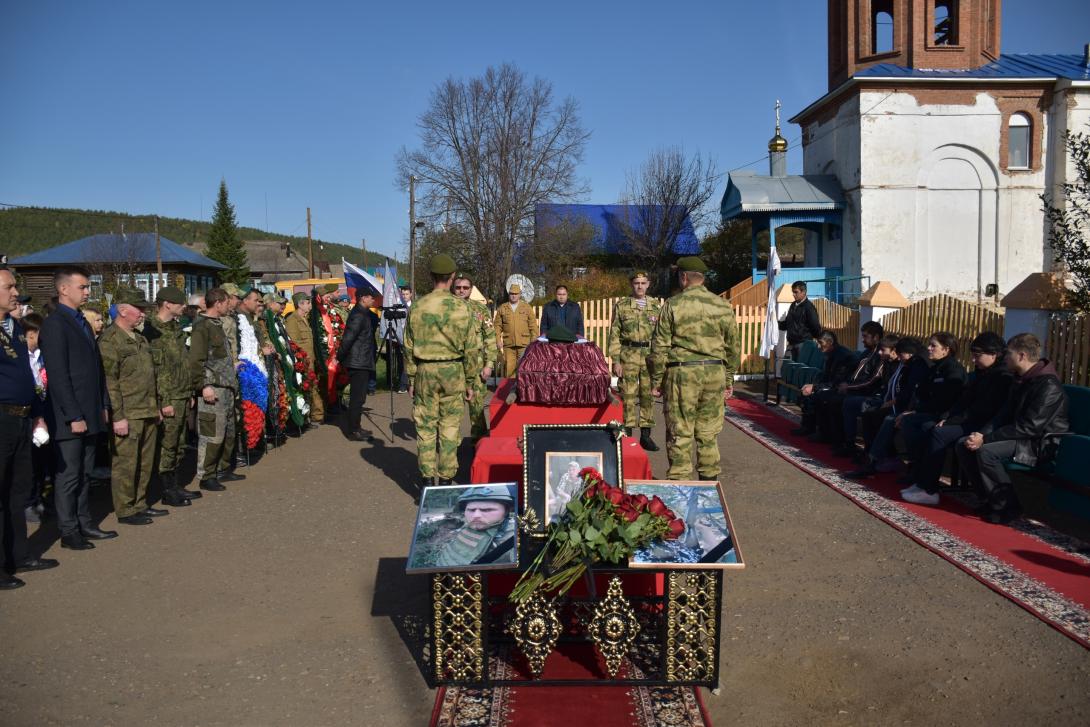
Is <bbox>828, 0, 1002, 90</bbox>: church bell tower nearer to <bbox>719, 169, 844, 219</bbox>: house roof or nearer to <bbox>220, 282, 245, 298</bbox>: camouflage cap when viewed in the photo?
<bbox>719, 169, 844, 219</bbox>: house roof

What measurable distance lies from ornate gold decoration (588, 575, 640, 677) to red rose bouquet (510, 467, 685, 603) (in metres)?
0.19

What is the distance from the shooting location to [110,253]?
183ft

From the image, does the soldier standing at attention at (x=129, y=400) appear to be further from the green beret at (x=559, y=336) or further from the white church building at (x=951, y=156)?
the white church building at (x=951, y=156)

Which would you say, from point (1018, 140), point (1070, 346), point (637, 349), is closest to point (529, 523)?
point (637, 349)

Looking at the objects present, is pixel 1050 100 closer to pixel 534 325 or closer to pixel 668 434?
pixel 534 325

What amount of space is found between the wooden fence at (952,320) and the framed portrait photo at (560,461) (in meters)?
7.47

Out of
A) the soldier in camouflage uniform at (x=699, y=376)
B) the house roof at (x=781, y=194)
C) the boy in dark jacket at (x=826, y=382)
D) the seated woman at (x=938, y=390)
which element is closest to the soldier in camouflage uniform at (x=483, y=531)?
the soldier in camouflage uniform at (x=699, y=376)

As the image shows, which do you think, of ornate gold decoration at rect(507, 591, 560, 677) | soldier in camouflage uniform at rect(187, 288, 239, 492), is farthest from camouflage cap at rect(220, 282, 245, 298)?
ornate gold decoration at rect(507, 591, 560, 677)

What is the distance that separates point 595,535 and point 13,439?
13.9 ft

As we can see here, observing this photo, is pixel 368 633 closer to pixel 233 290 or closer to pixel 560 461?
pixel 560 461

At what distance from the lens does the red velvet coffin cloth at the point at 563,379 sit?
7.97m

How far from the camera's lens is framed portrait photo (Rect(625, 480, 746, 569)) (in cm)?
409

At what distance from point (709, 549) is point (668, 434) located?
3.36 metres

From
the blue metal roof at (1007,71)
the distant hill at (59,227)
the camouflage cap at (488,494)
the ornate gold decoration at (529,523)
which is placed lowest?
the ornate gold decoration at (529,523)
